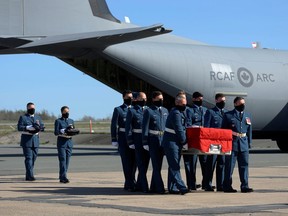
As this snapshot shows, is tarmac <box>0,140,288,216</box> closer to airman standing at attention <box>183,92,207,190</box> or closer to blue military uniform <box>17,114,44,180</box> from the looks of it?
airman standing at attention <box>183,92,207,190</box>

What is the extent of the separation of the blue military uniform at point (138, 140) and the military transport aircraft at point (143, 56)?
340 inches

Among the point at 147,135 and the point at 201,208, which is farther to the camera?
the point at 147,135

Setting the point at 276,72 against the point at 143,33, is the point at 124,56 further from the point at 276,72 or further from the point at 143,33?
the point at 276,72

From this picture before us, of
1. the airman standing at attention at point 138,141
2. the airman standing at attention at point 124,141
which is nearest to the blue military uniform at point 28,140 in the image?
the airman standing at attention at point 124,141

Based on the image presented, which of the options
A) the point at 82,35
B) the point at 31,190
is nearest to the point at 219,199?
the point at 31,190

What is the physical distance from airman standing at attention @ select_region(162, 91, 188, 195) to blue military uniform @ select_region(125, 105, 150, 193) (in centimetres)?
81

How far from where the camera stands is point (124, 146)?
16531mm

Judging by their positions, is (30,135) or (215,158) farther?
(30,135)

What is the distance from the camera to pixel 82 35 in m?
27.0

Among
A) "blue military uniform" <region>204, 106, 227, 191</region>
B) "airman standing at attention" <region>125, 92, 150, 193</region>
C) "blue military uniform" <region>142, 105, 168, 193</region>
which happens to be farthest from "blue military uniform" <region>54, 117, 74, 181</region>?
"blue military uniform" <region>204, 106, 227, 191</region>

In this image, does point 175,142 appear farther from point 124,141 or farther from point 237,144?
point 124,141

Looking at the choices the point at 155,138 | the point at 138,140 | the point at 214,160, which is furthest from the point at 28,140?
the point at 214,160

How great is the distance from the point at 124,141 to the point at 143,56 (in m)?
13.7

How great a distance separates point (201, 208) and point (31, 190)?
186 inches
